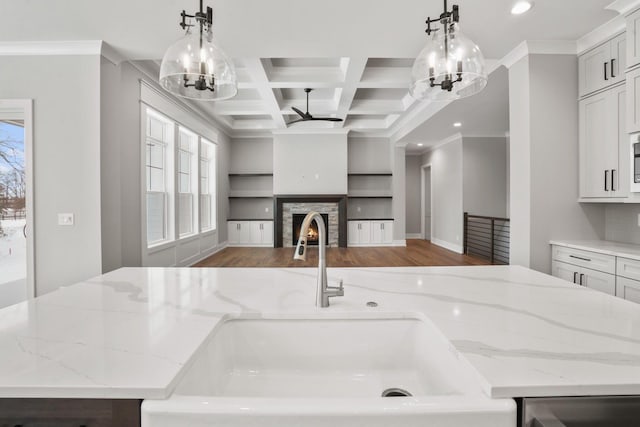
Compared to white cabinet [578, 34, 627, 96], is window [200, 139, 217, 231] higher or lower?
lower

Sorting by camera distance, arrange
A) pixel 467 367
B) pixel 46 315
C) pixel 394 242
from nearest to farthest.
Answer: pixel 467 367, pixel 46 315, pixel 394 242

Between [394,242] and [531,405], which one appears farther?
[394,242]

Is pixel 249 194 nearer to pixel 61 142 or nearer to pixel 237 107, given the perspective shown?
pixel 237 107

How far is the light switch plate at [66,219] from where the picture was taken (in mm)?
3094

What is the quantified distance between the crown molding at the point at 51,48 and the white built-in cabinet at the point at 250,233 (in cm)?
514

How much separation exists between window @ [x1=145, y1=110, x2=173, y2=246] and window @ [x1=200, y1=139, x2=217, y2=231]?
1634 mm

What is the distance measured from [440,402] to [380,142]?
8.02 metres

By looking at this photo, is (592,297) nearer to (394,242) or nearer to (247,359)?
(247,359)

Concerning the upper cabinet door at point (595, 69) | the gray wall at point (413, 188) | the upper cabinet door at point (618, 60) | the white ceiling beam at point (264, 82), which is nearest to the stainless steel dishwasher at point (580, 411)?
the upper cabinet door at point (618, 60)

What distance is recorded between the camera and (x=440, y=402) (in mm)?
624

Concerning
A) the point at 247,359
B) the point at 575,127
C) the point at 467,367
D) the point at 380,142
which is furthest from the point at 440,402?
the point at 380,142

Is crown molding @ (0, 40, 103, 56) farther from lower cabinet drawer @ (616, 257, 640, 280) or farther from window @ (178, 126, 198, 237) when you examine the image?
lower cabinet drawer @ (616, 257, 640, 280)

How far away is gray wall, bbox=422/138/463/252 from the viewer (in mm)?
7180

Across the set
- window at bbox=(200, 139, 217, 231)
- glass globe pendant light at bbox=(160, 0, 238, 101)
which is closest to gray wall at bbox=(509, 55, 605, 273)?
glass globe pendant light at bbox=(160, 0, 238, 101)
